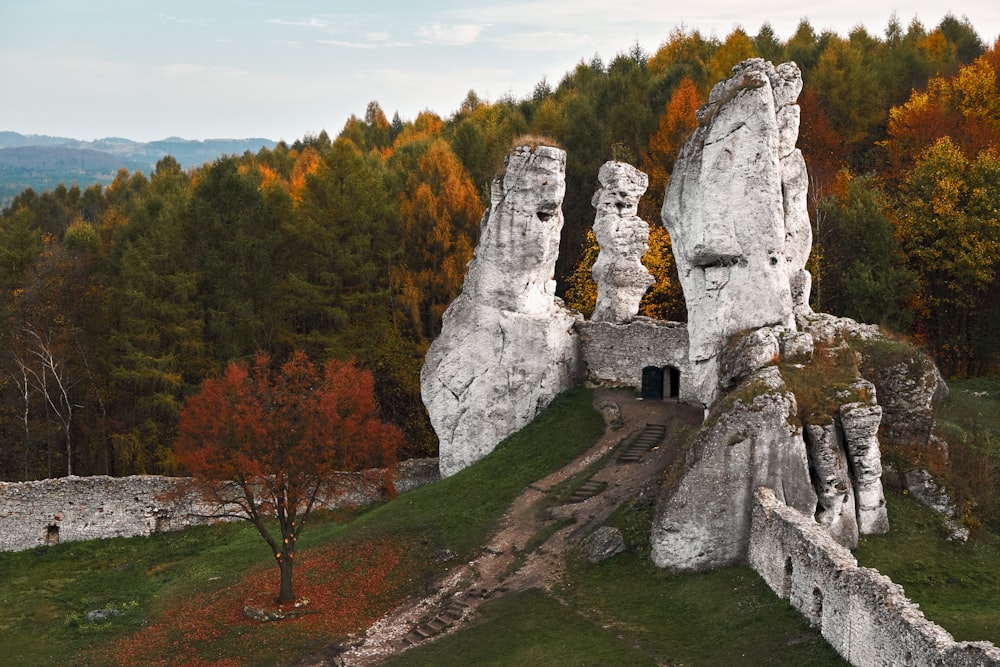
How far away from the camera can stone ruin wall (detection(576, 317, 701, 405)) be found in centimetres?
3216

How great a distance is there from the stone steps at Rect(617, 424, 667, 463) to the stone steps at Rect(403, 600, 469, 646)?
8.03m

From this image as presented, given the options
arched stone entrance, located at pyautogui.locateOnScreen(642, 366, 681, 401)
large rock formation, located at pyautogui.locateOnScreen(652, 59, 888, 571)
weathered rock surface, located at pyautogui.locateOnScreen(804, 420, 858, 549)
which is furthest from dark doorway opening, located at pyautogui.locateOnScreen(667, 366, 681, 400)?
weathered rock surface, located at pyautogui.locateOnScreen(804, 420, 858, 549)

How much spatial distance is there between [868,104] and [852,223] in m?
15.6

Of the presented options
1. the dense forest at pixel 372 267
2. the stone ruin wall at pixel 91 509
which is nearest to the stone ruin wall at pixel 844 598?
the stone ruin wall at pixel 91 509

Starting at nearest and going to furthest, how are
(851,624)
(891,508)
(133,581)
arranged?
(851,624), (891,508), (133,581)

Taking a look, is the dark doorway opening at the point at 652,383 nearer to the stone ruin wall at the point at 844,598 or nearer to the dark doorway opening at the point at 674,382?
the dark doorway opening at the point at 674,382

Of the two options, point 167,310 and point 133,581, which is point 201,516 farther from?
point 167,310

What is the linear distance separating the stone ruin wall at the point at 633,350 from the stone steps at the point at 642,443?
6.88 feet

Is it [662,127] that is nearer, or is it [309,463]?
[309,463]

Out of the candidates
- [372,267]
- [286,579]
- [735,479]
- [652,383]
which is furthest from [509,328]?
[735,479]

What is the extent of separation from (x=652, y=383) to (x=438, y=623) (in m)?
13.9

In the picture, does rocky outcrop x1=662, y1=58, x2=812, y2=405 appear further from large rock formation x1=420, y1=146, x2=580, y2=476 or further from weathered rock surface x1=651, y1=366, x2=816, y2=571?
large rock formation x1=420, y1=146, x2=580, y2=476

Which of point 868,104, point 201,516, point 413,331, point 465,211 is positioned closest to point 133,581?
point 201,516

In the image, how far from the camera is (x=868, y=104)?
162 feet
